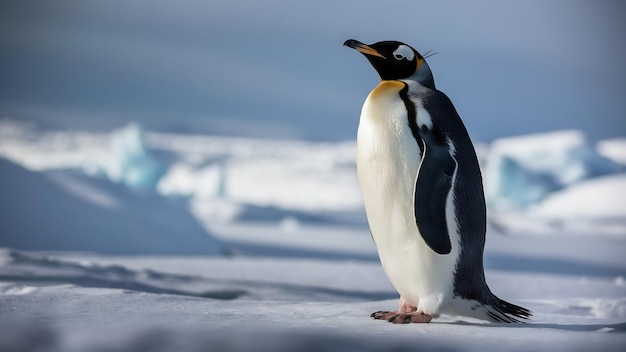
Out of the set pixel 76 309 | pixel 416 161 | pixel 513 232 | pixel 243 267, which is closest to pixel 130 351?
pixel 76 309

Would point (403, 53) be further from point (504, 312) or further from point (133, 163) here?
point (133, 163)

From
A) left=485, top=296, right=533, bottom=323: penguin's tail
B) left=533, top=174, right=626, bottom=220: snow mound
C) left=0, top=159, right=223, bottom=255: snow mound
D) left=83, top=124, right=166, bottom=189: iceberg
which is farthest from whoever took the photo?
left=533, top=174, right=626, bottom=220: snow mound

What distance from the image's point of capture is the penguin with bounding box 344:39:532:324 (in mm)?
1801

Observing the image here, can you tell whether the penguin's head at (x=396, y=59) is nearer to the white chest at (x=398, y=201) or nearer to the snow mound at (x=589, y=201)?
the white chest at (x=398, y=201)

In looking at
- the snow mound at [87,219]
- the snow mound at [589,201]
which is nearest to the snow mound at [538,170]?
the snow mound at [589,201]

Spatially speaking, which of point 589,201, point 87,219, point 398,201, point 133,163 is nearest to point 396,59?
point 398,201

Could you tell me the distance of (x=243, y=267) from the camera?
4.49 m

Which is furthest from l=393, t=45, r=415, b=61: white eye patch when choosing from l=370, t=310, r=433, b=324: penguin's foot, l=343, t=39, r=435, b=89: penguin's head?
l=370, t=310, r=433, b=324: penguin's foot

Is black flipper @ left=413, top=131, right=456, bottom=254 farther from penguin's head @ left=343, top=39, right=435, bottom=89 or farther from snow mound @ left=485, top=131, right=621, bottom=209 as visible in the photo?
snow mound @ left=485, top=131, right=621, bottom=209

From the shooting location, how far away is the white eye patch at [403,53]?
198cm

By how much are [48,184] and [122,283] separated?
2.86 metres

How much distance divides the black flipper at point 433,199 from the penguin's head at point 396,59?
1.01 ft

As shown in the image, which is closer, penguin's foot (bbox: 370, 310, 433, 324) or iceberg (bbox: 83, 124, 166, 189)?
penguin's foot (bbox: 370, 310, 433, 324)

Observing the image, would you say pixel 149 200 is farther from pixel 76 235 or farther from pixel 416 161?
pixel 416 161
